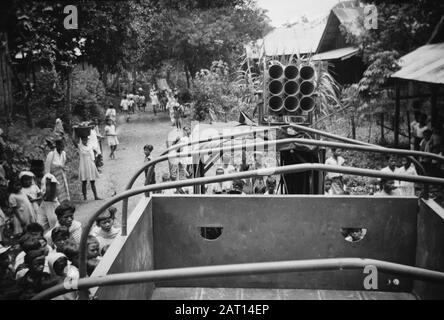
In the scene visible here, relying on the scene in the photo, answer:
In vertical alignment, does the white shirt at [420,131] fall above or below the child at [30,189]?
above

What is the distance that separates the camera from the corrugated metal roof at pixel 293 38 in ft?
65.7

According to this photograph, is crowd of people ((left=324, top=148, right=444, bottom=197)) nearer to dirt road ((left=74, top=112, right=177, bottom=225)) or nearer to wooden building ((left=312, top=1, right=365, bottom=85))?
dirt road ((left=74, top=112, right=177, bottom=225))

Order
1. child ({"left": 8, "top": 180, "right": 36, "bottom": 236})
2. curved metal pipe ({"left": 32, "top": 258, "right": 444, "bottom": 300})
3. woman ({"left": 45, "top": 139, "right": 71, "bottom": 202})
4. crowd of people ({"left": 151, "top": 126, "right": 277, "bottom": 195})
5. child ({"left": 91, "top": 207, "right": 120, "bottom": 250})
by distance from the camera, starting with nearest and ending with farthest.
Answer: curved metal pipe ({"left": 32, "top": 258, "right": 444, "bottom": 300})
child ({"left": 91, "top": 207, "right": 120, "bottom": 250})
child ({"left": 8, "top": 180, "right": 36, "bottom": 236})
crowd of people ({"left": 151, "top": 126, "right": 277, "bottom": 195})
woman ({"left": 45, "top": 139, "right": 71, "bottom": 202})

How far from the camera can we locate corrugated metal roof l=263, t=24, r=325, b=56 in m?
20.0

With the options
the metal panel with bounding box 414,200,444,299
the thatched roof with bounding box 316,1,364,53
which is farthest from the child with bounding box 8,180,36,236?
the thatched roof with bounding box 316,1,364,53

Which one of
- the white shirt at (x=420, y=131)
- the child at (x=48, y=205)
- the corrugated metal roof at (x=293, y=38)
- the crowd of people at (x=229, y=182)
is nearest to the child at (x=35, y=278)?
the crowd of people at (x=229, y=182)

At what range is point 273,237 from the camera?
3061mm

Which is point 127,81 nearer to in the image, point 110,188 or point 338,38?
point 338,38

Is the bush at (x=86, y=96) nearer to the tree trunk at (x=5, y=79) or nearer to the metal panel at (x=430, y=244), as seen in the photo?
the tree trunk at (x=5, y=79)

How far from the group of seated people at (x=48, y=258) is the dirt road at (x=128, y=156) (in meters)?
0.96

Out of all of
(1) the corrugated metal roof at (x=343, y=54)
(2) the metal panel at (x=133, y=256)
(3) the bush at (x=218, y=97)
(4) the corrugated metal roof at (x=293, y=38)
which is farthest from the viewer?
(4) the corrugated metal roof at (x=293, y=38)

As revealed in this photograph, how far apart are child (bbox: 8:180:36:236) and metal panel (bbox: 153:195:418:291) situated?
9.50 feet
